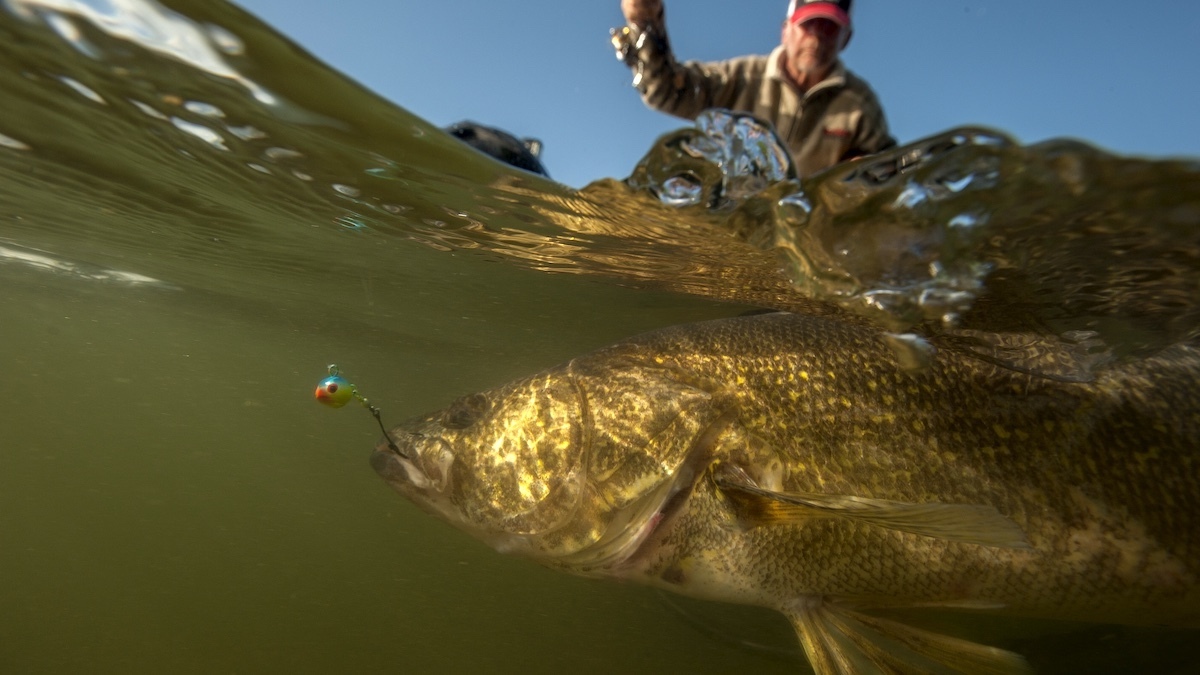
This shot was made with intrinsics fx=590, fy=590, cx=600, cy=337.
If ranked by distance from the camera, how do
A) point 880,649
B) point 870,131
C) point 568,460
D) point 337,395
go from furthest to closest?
point 870,131 < point 337,395 < point 568,460 < point 880,649

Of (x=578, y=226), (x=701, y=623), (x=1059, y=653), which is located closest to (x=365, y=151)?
(x=578, y=226)

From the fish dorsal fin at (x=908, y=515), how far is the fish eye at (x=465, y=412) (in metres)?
1.44

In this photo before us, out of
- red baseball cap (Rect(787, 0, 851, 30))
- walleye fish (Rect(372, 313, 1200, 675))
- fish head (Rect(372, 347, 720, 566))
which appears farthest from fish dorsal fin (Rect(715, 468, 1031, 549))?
red baseball cap (Rect(787, 0, 851, 30))

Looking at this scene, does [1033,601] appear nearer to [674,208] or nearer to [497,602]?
[674,208]

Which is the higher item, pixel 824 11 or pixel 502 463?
pixel 824 11

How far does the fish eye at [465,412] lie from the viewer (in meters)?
3.14

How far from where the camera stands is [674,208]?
461 centimetres

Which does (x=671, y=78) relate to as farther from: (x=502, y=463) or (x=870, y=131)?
(x=502, y=463)

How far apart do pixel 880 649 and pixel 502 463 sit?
189 centimetres

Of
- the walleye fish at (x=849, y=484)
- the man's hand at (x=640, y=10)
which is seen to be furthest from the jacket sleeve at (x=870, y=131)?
the walleye fish at (x=849, y=484)

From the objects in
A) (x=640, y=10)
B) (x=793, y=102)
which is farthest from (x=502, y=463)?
(x=793, y=102)

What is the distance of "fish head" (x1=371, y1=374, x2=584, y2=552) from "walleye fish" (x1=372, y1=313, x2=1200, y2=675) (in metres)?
0.01

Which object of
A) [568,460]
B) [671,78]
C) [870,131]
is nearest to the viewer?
[568,460]

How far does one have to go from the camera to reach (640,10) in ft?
11.2
